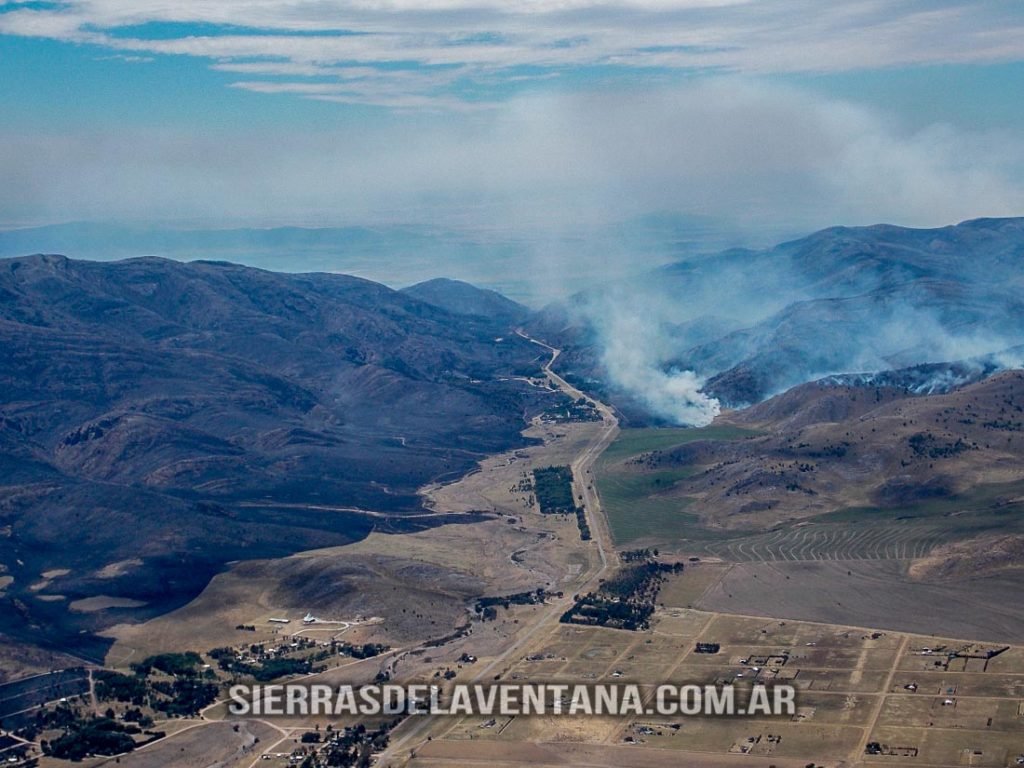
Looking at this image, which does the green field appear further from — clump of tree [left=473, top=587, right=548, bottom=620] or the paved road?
clump of tree [left=473, top=587, right=548, bottom=620]

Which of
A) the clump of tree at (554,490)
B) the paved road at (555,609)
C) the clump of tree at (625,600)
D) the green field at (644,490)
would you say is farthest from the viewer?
the clump of tree at (554,490)

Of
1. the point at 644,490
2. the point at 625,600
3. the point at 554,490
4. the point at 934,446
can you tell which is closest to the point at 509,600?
the point at 625,600

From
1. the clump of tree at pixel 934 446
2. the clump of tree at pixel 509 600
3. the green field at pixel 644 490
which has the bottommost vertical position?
the green field at pixel 644 490

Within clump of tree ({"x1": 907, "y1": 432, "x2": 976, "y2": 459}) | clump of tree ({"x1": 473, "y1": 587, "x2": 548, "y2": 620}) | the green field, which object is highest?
clump of tree ({"x1": 473, "y1": 587, "x2": 548, "y2": 620})

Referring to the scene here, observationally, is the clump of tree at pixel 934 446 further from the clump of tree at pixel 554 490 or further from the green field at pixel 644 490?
the clump of tree at pixel 554 490

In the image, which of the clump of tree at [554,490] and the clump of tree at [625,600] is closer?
the clump of tree at [625,600]

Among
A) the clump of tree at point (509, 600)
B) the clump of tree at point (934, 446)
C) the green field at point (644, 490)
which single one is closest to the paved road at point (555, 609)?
the green field at point (644, 490)

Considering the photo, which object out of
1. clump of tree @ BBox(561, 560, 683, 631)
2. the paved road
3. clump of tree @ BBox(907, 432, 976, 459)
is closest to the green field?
the paved road

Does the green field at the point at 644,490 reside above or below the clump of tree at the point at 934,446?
below

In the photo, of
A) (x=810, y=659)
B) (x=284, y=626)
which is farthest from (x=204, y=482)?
(x=810, y=659)

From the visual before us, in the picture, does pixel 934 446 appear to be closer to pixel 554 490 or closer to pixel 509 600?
pixel 554 490
